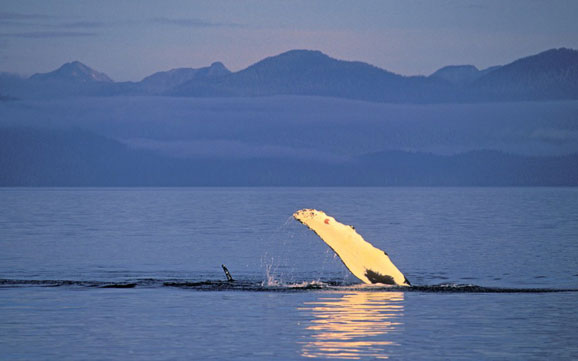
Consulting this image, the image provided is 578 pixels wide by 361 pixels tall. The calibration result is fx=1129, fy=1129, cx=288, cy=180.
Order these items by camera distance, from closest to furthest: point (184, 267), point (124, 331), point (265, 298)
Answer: point (124, 331)
point (265, 298)
point (184, 267)

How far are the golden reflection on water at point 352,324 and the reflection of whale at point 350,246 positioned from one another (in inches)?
31.4

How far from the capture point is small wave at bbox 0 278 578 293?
A: 36.3 m

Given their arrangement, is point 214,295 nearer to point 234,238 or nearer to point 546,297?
point 546,297

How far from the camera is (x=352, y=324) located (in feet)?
92.4

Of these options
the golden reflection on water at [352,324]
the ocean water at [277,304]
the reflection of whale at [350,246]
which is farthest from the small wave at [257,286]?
the golden reflection on water at [352,324]

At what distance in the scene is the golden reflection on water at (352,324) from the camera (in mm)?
24438

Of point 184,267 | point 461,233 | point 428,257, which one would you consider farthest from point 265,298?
point 461,233

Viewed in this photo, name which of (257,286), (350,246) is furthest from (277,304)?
(257,286)

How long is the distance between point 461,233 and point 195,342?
2103 inches

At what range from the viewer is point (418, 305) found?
31.9 metres

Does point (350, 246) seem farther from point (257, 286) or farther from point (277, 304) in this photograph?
point (257, 286)

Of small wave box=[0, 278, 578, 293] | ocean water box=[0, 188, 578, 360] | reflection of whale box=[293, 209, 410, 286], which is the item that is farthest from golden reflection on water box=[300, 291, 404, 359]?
small wave box=[0, 278, 578, 293]

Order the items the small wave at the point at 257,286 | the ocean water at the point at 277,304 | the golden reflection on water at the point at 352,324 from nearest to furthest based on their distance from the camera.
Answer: the golden reflection on water at the point at 352,324
the ocean water at the point at 277,304
the small wave at the point at 257,286

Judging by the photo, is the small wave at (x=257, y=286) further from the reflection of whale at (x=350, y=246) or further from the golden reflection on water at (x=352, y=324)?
the golden reflection on water at (x=352, y=324)
